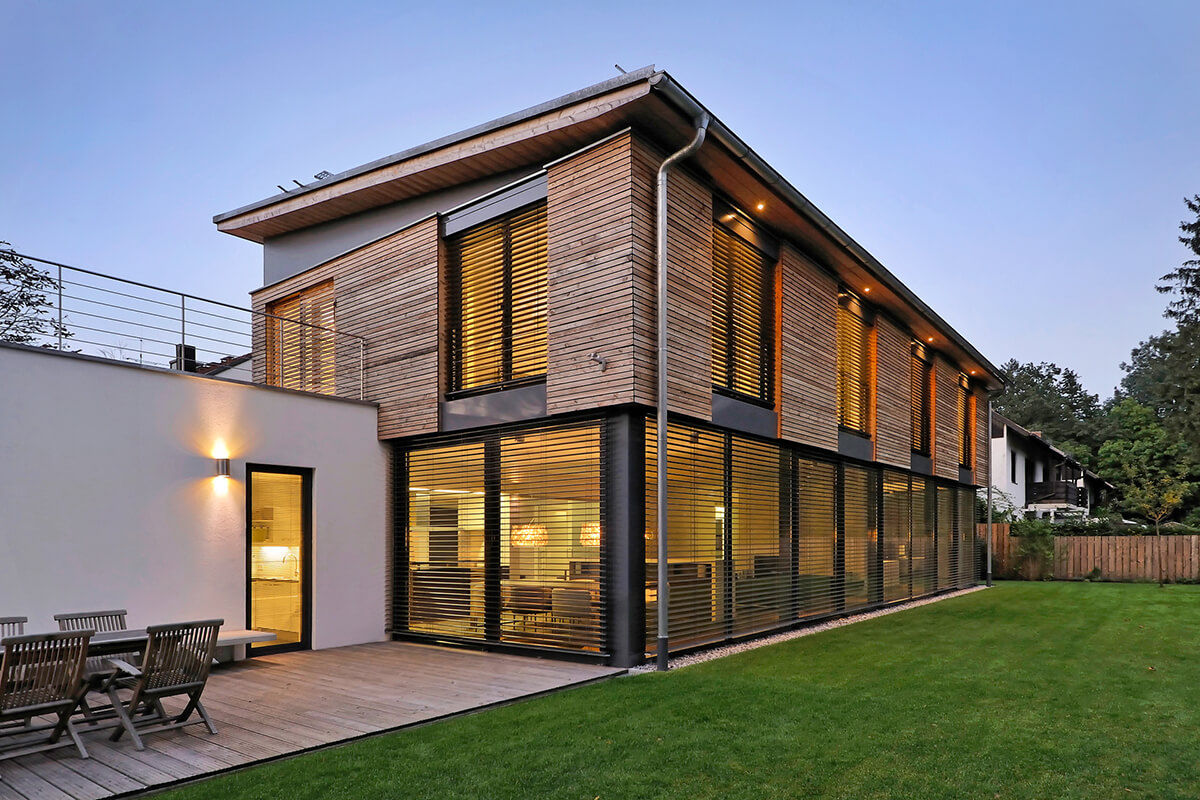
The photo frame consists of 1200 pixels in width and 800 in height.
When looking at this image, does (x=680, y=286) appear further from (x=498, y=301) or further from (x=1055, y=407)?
(x=1055, y=407)

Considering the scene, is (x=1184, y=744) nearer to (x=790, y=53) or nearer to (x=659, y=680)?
(x=659, y=680)

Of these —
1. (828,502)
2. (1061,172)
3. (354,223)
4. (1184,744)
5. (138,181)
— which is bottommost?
(1184,744)

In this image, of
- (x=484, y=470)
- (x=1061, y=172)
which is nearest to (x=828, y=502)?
(x=484, y=470)

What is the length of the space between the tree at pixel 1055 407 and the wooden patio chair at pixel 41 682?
46.7 m

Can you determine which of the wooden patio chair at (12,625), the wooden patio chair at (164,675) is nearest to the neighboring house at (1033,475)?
the wooden patio chair at (164,675)

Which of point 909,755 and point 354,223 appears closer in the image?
point 909,755

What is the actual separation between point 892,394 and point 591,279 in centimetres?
923

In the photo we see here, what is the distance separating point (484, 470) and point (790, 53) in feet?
60.5

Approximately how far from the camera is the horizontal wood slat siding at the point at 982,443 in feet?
72.1

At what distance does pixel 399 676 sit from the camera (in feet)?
25.8

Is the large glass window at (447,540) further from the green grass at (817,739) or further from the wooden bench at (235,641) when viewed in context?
the green grass at (817,739)

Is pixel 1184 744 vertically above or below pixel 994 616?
above

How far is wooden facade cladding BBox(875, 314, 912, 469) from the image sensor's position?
14.8 meters

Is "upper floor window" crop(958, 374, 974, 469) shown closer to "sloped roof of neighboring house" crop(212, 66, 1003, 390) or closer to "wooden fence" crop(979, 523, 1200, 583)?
"wooden fence" crop(979, 523, 1200, 583)
